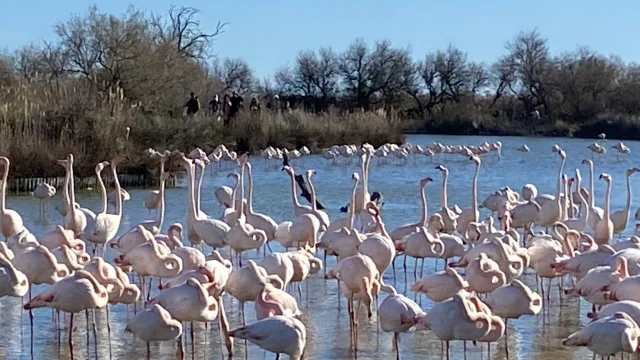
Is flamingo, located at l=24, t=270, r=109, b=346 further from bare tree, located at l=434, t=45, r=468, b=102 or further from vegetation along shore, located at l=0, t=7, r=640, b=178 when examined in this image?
bare tree, located at l=434, t=45, r=468, b=102

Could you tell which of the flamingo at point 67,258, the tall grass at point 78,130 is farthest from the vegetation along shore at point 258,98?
the flamingo at point 67,258

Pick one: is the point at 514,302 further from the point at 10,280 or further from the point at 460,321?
the point at 10,280

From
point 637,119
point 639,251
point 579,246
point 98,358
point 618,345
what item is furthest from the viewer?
point 637,119

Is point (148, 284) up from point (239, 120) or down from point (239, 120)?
down

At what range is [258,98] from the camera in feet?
157

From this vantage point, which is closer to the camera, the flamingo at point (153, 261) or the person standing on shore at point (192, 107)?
the flamingo at point (153, 261)

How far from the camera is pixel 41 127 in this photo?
63.4 feet

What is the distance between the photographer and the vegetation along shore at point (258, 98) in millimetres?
19844

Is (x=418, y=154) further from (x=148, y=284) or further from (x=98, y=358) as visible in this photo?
(x=98, y=358)

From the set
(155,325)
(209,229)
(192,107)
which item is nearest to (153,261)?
(155,325)

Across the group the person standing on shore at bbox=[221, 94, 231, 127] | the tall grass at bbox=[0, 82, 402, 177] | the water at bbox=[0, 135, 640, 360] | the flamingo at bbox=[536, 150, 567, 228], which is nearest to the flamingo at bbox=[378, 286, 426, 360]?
the water at bbox=[0, 135, 640, 360]

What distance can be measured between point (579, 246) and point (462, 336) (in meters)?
3.52

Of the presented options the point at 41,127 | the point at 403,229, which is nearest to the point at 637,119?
the point at 41,127

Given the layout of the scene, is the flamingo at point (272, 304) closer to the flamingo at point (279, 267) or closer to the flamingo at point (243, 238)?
the flamingo at point (279, 267)
